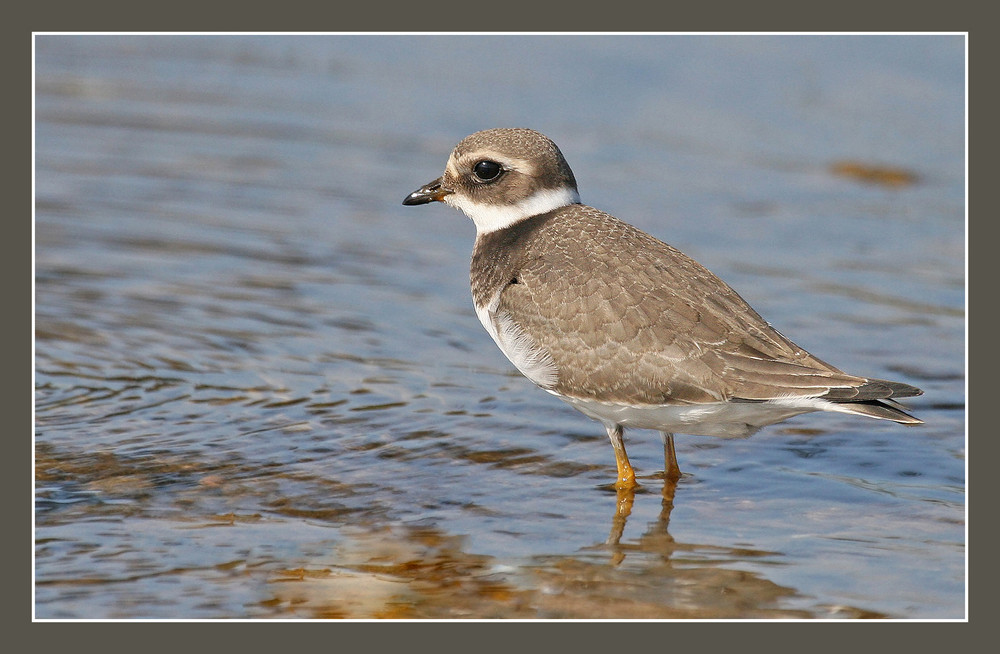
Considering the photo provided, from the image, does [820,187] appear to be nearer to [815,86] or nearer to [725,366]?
[815,86]

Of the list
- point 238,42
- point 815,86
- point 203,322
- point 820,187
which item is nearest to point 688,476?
point 203,322

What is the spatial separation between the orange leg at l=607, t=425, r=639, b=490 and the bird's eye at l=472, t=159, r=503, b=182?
2.13 m

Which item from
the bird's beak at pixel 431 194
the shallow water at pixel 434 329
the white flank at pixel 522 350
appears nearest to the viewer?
the shallow water at pixel 434 329

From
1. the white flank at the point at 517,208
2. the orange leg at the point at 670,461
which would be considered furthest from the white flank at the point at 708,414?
the white flank at the point at 517,208

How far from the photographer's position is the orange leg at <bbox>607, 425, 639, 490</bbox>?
8.16 meters

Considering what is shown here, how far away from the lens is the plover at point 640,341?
741cm

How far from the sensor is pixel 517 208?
901 centimetres

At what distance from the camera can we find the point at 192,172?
15.0 metres

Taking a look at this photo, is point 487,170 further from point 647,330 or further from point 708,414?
point 708,414

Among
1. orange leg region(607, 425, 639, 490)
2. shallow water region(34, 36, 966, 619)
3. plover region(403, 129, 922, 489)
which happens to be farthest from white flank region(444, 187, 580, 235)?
orange leg region(607, 425, 639, 490)

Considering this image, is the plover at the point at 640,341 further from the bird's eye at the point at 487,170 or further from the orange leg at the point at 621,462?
the bird's eye at the point at 487,170

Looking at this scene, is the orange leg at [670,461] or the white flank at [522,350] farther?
the orange leg at [670,461]

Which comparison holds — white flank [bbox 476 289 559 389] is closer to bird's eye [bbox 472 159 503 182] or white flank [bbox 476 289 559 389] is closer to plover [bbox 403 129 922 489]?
plover [bbox 403 129 922 489]

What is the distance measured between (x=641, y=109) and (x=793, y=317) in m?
6.85
